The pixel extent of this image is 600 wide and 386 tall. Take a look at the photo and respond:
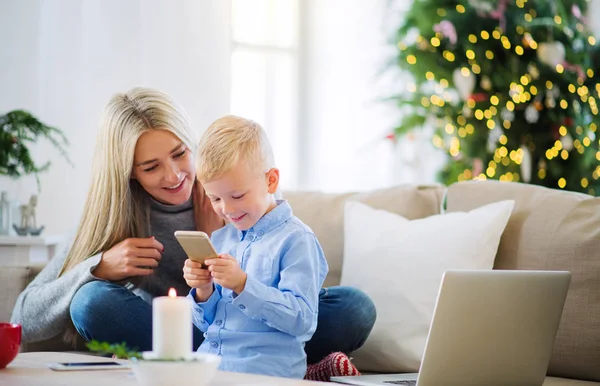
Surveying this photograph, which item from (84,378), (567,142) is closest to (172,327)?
(84,378)

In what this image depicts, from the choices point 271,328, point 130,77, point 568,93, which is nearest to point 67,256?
point 271,328

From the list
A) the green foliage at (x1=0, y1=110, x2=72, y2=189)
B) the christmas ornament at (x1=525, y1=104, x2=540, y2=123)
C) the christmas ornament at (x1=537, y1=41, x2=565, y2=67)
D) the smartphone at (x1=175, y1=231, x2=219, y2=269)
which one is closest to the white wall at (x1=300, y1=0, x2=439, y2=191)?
the christmas ornament at (x1=525, y1=104, x2=540, y2=123)

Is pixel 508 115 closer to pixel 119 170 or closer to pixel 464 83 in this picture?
pixel 464 83

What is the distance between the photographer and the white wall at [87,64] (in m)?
3.61

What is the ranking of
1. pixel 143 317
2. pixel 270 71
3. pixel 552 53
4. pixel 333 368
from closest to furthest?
pixel 333 368, pixel 143 317, pixel 552 53, pixel 270 71

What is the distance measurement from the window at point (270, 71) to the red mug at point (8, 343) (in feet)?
10.0

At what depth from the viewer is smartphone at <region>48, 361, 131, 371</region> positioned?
151 cm

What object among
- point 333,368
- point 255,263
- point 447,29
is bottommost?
point 333,368

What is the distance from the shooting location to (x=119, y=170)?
7.32 feet

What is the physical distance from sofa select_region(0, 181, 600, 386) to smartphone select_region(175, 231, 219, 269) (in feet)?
2.47

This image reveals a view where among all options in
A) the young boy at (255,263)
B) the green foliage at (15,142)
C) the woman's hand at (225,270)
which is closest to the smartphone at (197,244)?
the woman's hand at (225,270)

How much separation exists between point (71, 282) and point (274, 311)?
71 cm

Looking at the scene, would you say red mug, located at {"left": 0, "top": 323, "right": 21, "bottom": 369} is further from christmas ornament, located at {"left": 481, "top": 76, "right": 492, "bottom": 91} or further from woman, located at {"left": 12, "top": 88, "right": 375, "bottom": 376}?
christmas ornament, located at {"left": 481, "top": 76, "right": 492, "bottom": 91}

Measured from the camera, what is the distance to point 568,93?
3.91m
